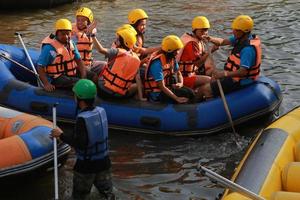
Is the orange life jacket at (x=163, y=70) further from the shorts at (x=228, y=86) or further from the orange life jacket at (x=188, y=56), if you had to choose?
the shorts at (x=228, y=86)

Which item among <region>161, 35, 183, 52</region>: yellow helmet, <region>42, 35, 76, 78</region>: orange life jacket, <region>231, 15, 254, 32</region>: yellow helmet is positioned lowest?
<region>42, 35, 76, 78</region>: orange life jacket

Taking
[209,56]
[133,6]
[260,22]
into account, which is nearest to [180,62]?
[209,56]

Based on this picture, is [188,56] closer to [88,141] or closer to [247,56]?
[247,56]

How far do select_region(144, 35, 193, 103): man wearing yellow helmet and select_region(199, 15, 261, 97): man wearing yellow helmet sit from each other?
0.42 m

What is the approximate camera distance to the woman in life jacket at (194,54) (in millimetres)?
8048

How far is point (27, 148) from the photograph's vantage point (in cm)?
576

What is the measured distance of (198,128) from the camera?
24.5 ft

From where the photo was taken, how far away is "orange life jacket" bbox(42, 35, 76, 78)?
24.9 feet

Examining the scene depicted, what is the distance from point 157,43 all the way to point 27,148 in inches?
270

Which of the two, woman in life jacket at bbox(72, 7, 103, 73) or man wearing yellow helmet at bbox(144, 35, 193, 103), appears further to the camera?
woman in life jacket at bbox(72, 7, 103, 73)

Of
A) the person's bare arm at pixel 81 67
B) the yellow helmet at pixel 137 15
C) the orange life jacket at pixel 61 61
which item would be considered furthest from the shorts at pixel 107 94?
the yellow helmet at pixel 137 15

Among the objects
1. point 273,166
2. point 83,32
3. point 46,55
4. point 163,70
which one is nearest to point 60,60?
point 46,55

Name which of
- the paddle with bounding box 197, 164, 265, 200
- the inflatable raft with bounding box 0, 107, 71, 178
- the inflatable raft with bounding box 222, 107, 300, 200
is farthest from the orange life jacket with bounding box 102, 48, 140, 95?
the paddle with bounding box 197, 164, 265, 200

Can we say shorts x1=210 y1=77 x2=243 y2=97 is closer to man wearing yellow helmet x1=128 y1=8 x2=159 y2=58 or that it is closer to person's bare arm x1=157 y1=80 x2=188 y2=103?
person's bare arm x1=157 y1=80 x2=188 y2=103
